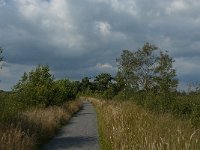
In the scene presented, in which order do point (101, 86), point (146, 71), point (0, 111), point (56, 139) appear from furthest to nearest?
1. point (101, 86)
2. point (146, 71)
3. point (56, 139)
4. point (0, 111)

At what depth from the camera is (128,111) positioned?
21188 mm

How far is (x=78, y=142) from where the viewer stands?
887 inches

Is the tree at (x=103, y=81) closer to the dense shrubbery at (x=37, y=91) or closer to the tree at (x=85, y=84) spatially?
the tree at (x=85, y=84)

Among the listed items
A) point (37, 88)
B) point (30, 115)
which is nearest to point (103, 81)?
point (37, 88)

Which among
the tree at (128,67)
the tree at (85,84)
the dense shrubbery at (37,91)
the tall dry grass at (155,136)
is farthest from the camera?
the tree at (85,84)

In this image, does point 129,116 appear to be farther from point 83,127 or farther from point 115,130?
point 83,127

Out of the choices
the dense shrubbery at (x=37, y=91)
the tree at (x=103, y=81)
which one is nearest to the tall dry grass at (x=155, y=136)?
the dense shrubbery at (x=37, y=91)

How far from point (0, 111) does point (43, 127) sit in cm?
373

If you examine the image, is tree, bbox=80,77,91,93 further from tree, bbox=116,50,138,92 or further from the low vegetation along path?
the low vegetation along path

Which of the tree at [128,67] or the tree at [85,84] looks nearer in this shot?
the tree at [128,67]

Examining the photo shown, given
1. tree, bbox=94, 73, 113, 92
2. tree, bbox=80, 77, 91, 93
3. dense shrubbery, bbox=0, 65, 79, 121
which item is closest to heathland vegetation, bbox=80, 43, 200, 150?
dense shrubbery, bbox=0, 65, 79, 121

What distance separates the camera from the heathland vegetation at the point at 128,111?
1247cm

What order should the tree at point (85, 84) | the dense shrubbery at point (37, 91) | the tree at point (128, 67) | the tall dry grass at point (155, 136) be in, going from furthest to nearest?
the tree at point (85, 84)
the tree at point (128, 67)
the dense shrubbery at point (37, 91)
the tall dry grass at point (155, 136)

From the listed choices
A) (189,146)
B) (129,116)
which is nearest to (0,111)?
(129,116)
